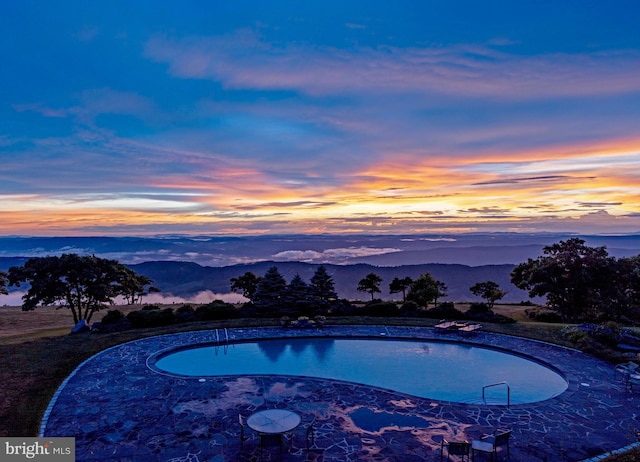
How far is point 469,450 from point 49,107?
24751 millimetres

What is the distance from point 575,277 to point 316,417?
75.4ft

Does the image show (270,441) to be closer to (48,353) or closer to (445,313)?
(48,353)

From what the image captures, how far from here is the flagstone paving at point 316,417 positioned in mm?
10094

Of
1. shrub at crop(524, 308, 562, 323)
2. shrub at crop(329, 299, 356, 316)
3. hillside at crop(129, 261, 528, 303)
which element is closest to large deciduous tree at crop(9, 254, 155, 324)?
shrub at crop(329, 299, 356, 316)

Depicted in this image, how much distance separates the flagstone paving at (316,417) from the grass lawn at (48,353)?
55cm

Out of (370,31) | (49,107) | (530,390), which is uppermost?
(370,31)

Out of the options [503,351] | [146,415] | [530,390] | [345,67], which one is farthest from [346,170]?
[146,415]

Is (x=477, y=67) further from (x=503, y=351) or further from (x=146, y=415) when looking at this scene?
(x=146, y=415)

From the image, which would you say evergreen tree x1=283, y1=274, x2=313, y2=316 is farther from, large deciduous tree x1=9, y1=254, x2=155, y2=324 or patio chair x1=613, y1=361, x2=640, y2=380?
patio chair x1=613, y1=361, x2=640, y2=380

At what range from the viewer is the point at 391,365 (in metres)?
19.2

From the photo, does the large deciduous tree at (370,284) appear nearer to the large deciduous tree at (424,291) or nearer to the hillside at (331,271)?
the large deciduous tree at (424,291)

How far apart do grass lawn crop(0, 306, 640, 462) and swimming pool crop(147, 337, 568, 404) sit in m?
3.14

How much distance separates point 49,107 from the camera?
21.9 m

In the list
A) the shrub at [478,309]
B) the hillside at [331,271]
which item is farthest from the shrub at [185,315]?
the hillside at [331,271]
